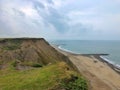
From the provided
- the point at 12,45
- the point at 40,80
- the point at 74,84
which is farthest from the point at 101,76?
the point at 40,80

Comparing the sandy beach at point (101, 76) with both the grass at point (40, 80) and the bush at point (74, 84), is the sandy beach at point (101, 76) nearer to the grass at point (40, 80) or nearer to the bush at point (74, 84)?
the bush at point (74, 84)

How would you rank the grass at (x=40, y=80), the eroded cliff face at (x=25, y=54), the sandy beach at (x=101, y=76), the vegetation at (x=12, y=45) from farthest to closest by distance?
the vegetation at (x=12, y=45) → the sandy beach at (x=101, y=76) → the eroded cliff face at (x=25, y=54) → the grass at (x=40, y=80)

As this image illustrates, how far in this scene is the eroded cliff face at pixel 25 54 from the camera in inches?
1435

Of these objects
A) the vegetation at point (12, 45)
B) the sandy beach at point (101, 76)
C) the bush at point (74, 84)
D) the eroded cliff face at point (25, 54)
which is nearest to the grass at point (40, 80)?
the bush at point (74, 84)

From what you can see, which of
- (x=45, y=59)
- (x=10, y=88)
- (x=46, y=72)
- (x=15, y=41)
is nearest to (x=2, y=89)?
(x=10, y=88)

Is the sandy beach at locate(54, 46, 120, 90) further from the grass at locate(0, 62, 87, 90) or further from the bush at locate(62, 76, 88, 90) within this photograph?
the grass at locate(0, 62, 87, 90)

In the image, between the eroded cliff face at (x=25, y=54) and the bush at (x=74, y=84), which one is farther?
the eroded cliff face at (x=25, y=54)

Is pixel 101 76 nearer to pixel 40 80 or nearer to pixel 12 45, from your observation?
pixel 12 45

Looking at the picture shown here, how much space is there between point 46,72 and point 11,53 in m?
16.5

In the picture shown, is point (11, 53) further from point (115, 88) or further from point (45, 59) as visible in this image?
point (115, 88)

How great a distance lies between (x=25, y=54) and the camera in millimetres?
42031

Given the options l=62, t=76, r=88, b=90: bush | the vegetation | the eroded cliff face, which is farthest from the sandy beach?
l=62, t=76, r=88, b=90: bush

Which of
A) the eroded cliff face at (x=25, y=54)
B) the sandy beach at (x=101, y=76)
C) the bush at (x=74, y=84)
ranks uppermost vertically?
the eroded cliff face at (x=25, y=54)

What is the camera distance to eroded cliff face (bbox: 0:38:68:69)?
3645 cm
